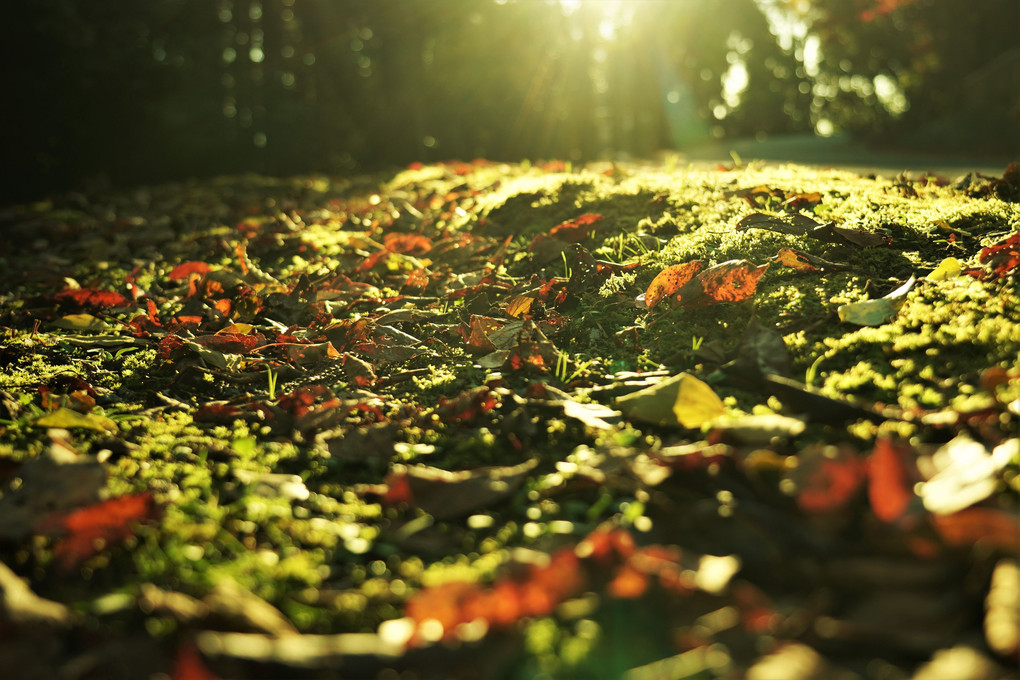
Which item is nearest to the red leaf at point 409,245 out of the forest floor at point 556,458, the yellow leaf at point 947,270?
the forest floor at point 556,458

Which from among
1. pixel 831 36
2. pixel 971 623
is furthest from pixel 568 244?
pixel 831 36

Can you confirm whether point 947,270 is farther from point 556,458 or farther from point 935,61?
point 935,61

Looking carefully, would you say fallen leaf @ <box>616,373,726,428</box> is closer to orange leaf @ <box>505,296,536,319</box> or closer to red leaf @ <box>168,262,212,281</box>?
orange leaf @ <box>505,296,536,319</box>

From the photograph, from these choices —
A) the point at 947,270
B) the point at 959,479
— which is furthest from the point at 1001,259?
the point at 959,479

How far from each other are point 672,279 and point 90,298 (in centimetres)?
290

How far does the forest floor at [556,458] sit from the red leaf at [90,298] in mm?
15

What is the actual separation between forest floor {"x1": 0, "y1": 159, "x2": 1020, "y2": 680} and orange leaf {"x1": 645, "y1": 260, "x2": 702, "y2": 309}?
0.07 ft

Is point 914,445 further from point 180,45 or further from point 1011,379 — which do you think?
point 180,45

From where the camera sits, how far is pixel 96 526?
143cm

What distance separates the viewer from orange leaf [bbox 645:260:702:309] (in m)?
2.69

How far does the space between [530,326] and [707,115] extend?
27.4 m

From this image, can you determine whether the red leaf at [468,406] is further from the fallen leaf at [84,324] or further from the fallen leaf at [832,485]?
the fallen leaf at [84,324]

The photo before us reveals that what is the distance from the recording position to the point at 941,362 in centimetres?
200

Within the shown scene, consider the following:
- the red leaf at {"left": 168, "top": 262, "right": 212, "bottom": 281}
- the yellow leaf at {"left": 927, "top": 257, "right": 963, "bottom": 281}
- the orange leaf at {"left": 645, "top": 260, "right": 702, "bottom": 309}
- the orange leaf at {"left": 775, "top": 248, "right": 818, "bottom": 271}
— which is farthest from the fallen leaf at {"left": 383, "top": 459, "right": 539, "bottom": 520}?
the red leaf at {"left": 168, "top": 262, "right": 212, "bottom": 281}
